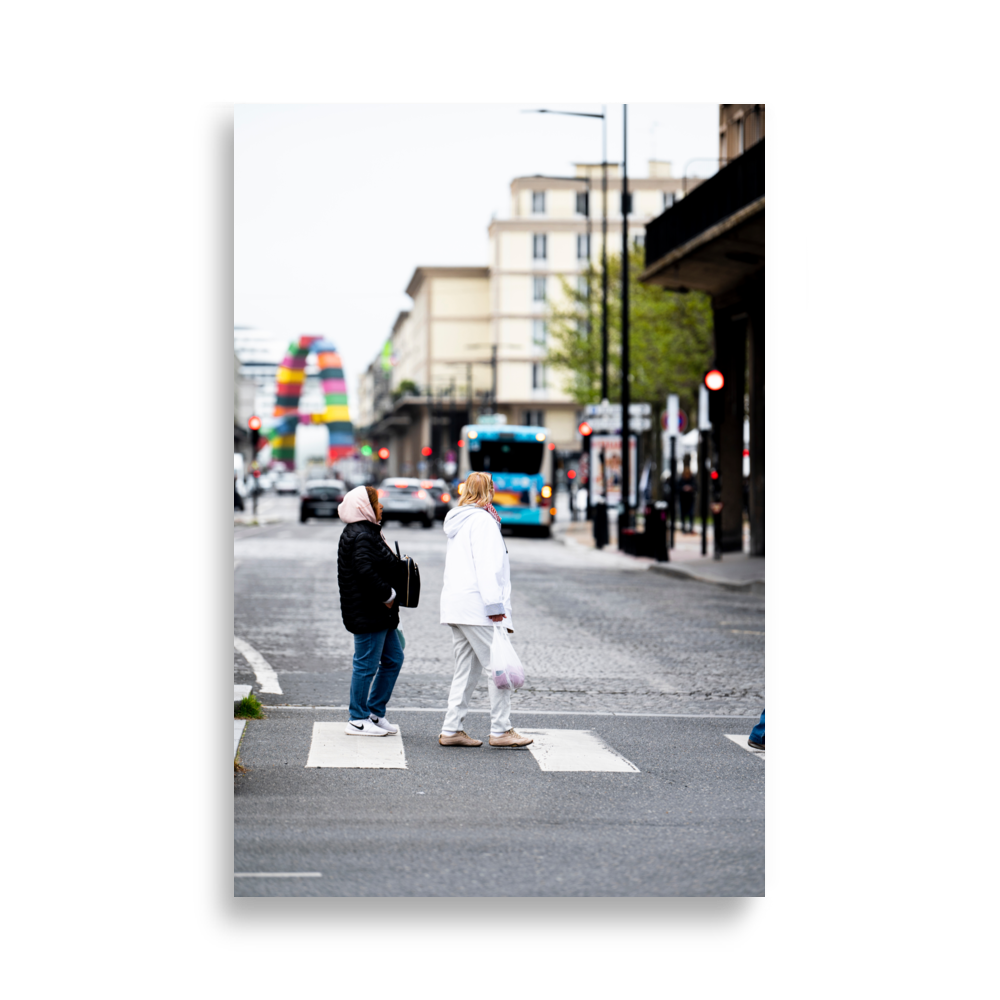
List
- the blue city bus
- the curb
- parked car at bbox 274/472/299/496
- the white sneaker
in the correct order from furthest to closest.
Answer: parked car at bbox 274/472/299/496
the blue city bus
the curb
the white sneaker

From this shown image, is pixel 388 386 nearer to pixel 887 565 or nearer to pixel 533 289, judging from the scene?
pixel 533 289

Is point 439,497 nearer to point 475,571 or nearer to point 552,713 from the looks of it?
point 552,713

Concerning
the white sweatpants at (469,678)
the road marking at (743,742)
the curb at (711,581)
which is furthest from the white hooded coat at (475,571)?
the curb at (711,581)

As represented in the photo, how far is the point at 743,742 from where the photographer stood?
391 inches

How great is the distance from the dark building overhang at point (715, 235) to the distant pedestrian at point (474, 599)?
11.9 meters

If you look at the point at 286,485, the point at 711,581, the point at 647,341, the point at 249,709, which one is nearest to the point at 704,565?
the point at 711,581

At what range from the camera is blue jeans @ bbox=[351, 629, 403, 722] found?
9.61 m

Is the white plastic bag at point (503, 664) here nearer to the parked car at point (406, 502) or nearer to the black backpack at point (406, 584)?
the black backpack at point (406, 584)

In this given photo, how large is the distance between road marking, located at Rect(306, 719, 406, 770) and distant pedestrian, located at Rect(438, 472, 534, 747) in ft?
1.21

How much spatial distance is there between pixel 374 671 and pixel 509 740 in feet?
3.13

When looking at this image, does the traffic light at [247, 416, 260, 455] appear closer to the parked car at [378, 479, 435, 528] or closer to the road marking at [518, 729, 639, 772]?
the parked car at [378, 479, 435, 528]

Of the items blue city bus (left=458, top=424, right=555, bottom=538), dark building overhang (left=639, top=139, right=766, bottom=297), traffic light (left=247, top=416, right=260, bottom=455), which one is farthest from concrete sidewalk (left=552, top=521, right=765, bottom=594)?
traffic light (left=247, top=416, right=260, bottom=455)
